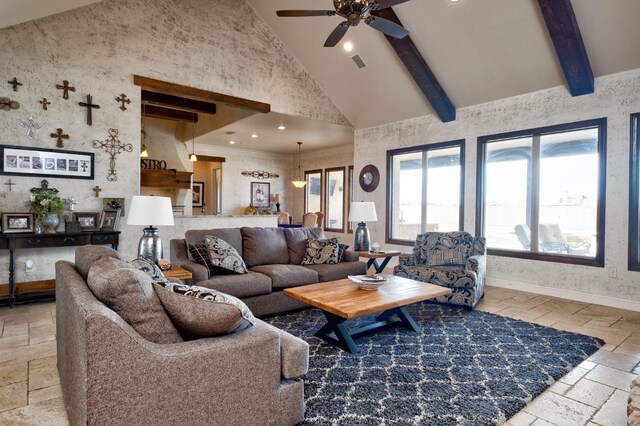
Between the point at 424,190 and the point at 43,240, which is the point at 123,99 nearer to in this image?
the point at 43,240

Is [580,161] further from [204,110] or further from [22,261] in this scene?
[22,261]

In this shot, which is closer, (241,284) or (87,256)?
(87,256)

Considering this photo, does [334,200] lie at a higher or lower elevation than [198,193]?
lower

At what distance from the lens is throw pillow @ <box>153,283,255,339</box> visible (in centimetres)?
153

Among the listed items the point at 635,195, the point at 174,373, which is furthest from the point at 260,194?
the point at 174,373

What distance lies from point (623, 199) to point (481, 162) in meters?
1.88

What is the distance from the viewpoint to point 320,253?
14.7 ft

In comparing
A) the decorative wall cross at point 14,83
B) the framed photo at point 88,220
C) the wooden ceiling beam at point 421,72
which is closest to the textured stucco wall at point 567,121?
the wooden ceiling beam at point 421,72

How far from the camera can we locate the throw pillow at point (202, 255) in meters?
3.65

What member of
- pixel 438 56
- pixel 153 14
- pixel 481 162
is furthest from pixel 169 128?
pixel 481 162

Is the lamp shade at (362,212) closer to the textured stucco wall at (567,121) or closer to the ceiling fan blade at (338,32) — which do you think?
the textured stucco wall at (567,121)

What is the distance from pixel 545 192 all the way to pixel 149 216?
5.12 m

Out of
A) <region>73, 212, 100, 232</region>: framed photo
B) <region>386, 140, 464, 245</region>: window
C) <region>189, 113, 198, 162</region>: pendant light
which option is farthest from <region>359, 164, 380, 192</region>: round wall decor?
<region>73, 212, 100, 232</region>: framed photo

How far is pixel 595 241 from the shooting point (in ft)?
15.1
